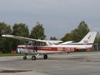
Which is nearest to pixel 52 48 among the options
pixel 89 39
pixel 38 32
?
pixel 89 39

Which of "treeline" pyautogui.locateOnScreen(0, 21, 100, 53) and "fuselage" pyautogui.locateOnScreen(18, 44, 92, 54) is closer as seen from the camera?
"fuselage" pyautogui.locateOnScreen(18, 44, 92, 54)

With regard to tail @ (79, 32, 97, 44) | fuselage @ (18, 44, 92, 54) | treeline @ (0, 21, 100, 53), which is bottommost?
fuselage @ (18, 44, 92, 54)

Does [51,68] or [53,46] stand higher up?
[53,46]

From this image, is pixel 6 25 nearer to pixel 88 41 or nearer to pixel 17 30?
pixel 17 30

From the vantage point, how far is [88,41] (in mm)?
32125

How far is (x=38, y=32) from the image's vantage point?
7531cm

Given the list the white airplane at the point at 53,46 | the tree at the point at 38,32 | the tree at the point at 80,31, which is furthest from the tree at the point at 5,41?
the white airplane at the point at 53,46

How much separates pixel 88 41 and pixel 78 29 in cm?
5050

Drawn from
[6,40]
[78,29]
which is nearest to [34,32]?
[6,40]

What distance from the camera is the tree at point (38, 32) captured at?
74.8 m

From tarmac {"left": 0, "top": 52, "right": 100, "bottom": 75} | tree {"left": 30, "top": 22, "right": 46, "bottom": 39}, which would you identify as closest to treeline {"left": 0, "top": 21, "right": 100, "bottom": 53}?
tree {"left": 30, "top": 22, "right": 46, "bottom": 39}

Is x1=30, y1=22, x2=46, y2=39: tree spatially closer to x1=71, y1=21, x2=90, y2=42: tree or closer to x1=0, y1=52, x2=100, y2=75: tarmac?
x1=71, y1=21, x2=90, y2=42: tree

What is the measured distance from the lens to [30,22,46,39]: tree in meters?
74.8

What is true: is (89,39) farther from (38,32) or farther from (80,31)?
(80,31)
